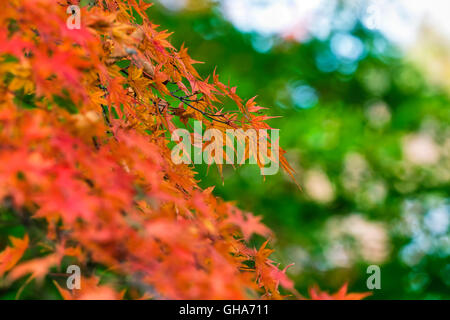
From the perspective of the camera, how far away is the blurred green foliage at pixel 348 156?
3.80 meters

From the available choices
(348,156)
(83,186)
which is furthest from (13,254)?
(348,156)

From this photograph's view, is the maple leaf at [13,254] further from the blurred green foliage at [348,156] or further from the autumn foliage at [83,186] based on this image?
the blurred green foliage at [348,156]

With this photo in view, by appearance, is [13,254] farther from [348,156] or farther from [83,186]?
[348,156]

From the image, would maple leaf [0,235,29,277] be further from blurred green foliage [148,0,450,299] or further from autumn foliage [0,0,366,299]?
blurred green foliage [148,0,450,299]

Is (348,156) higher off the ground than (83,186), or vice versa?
(348,156)

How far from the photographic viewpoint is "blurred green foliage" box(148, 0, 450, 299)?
380 centimetres

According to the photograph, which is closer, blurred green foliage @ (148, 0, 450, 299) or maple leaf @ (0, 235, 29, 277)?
maple leaf @ (0, 235, 29, 277)

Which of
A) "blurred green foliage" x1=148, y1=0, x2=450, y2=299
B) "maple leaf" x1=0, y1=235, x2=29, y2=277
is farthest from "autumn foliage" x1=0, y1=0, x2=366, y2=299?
"blurred green foliage" x1=148, y1=0, x2=450, y2=299

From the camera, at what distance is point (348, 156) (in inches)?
160

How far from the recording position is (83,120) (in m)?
0.62

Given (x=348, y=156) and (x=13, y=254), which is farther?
(x=348, y=156)

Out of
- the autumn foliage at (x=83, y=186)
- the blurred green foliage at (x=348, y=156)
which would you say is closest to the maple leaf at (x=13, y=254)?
the autumn foliage at (x=83, y=186)
